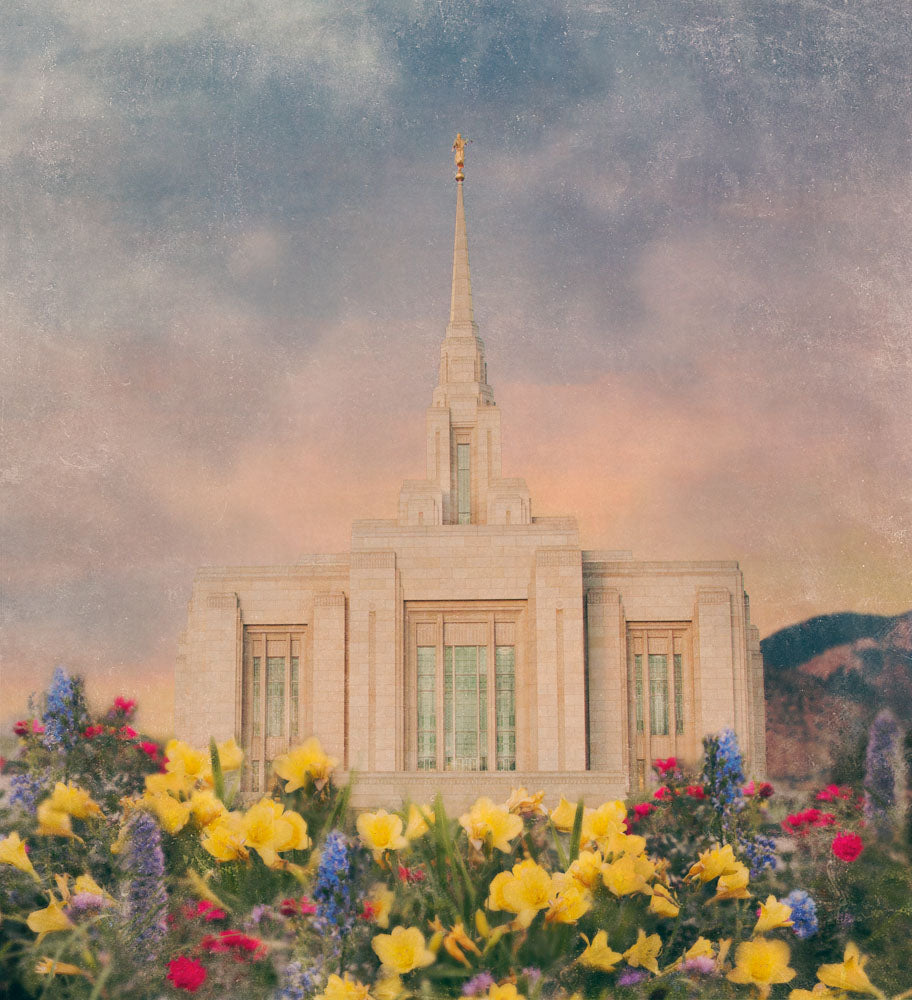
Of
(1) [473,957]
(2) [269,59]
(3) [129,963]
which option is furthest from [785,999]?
(2) [269,59]

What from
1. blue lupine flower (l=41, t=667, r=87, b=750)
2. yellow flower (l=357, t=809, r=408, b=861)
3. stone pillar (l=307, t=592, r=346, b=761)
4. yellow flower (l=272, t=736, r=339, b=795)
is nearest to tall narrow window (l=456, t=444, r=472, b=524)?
stone pillar (l=307, t=592, r=346, b=761)

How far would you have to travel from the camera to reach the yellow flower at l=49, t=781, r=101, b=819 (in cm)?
545

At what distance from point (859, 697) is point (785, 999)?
29.1m

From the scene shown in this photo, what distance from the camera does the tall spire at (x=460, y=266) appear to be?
35.9 metres

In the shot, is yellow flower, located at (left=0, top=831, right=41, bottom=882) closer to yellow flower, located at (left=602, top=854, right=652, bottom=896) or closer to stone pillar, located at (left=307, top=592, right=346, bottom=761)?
yellow flower, located at (left=602, top=854, right=652, bottom=896)

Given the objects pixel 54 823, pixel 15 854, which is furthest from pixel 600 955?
pixel 15 854

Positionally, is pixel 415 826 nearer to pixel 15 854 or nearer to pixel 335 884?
pixel 335 884

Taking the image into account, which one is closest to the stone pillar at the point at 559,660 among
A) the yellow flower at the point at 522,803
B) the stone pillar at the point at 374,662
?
the stone pillar at the point at 374,662

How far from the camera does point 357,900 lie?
15.8 ft

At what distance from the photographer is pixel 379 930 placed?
A: 5281 mm

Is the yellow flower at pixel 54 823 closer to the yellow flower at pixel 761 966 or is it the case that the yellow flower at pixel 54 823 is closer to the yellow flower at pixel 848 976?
the yellow flower at pixel 761 966

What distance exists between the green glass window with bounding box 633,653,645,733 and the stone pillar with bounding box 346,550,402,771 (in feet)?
18.6

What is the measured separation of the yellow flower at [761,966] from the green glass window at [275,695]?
2567 cm

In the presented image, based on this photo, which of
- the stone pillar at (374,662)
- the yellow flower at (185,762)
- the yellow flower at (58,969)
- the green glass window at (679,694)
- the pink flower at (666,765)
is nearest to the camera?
the yellow flower at (58,969)
